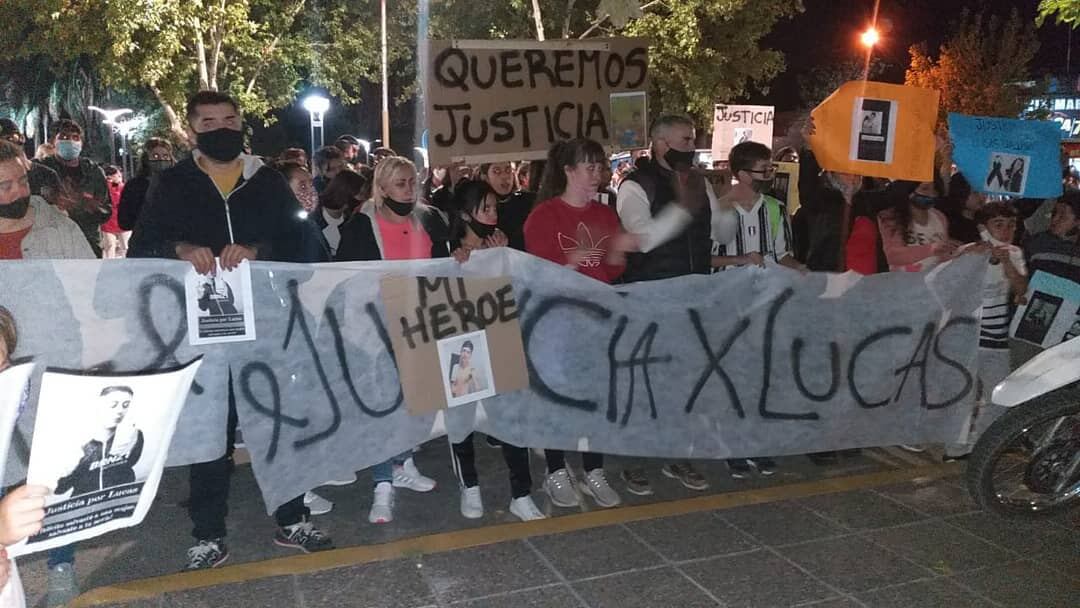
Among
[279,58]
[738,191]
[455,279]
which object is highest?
[279,58]

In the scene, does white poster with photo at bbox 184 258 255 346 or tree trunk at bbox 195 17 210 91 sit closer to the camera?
white poster with photo at bbox 184 258 255 346

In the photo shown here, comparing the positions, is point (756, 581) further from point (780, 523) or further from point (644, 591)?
point (780, 523)

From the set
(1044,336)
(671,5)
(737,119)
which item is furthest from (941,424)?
(671,5)

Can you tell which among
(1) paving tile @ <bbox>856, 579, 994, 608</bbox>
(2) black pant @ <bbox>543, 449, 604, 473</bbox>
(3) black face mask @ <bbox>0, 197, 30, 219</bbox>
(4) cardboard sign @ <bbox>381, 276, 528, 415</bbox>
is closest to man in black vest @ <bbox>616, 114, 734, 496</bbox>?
(2) black pant @ <bbox>543, 449, 604, 473</bbox>

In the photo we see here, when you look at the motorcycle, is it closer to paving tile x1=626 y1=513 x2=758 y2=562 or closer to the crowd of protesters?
the crowd of protesters

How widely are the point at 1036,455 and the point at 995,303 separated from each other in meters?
1.29

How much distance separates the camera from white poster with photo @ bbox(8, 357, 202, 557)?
9.11 ft

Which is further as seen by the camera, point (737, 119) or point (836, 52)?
point (836, 52)

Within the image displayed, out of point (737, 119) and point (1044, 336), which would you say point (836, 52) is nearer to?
point (737, 119)

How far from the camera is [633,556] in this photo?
425 centimetres

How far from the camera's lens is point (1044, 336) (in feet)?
18.0

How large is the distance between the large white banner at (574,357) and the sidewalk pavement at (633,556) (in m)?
0.37

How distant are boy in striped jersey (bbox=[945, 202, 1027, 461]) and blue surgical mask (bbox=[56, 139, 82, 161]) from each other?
5984mm

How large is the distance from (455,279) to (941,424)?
9.66ft
